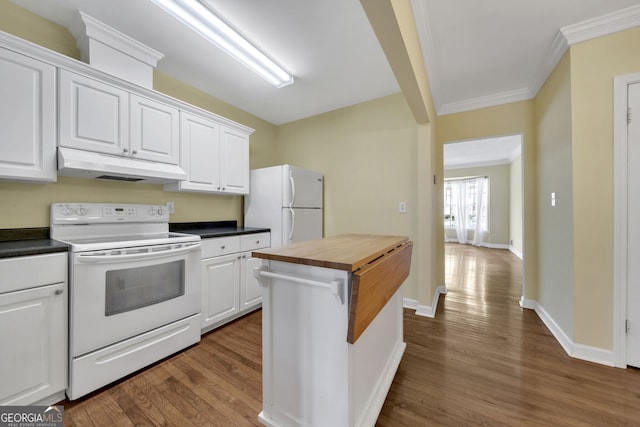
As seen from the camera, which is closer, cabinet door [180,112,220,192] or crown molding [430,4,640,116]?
crown molding [430,4,640,116]

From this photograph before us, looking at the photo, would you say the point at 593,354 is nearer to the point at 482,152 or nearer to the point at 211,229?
the point at 211,229

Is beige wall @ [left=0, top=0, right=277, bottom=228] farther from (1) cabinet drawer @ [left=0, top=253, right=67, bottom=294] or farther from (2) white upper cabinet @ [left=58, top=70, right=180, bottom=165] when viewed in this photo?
(1) cabinet drawer @ [left=0, top=253, right=67, bottom=294]

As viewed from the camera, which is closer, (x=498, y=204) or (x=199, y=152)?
(x=199, y=152)

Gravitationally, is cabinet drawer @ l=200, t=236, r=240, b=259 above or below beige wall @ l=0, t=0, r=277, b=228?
below

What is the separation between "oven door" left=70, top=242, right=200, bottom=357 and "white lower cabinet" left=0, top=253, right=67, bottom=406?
0.07 metres

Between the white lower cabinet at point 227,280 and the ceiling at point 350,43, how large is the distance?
1.75 metres

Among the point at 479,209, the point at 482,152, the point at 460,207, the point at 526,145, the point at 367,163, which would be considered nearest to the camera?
the point at 526,145

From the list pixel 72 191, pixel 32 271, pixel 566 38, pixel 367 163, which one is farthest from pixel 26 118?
pixel 566 38

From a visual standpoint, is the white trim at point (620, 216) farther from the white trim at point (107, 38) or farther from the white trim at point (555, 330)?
the white trim at point (107, 38)

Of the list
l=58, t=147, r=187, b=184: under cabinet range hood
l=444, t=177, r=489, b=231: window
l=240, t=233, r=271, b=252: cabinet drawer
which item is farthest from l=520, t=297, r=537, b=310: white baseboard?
l=444, t=177, r=489, b=231: window

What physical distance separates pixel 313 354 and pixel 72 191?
7.49 ft

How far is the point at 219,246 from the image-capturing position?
94.5 inches

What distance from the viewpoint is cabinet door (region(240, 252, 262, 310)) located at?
2.62 metres

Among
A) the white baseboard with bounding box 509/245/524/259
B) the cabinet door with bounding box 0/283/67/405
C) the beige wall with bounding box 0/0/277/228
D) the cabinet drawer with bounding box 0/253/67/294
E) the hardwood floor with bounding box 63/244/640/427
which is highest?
the beige wall with bounding box 0/0/277/228
